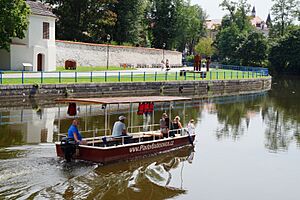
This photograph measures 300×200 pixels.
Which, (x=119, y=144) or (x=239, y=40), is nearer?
(x=119, y=144)

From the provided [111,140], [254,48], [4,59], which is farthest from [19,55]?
[254,48]

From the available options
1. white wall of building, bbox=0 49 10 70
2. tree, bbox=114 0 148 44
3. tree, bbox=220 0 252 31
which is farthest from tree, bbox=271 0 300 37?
white wall of building, bbox=0 49 10 70

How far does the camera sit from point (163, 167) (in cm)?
1881

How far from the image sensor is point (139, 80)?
149ft

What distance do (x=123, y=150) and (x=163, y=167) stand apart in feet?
5.55

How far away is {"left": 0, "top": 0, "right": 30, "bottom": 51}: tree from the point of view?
40031 mm

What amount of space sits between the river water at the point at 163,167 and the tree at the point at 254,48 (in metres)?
63.2

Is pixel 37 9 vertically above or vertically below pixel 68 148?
above

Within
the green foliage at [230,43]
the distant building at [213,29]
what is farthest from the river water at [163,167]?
the distant building at [213,29]

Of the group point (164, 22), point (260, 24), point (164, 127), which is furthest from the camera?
point (260, 24)

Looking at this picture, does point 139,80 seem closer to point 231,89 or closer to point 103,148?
point 231,89

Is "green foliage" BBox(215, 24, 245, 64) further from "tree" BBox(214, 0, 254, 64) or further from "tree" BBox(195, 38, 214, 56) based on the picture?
"tree" BBox(195, 38, 214, 56)

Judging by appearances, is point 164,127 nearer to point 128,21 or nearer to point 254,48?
point 128,21

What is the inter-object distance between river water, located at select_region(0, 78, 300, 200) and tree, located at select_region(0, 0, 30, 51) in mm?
12016
